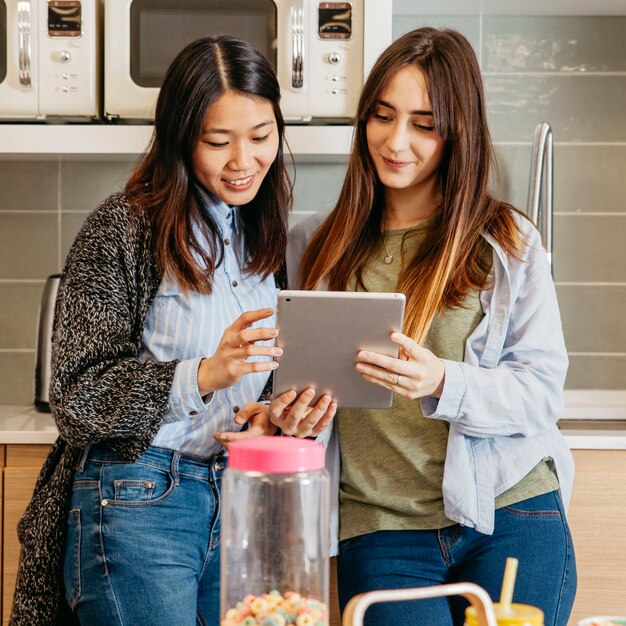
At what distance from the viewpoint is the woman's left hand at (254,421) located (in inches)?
53.9

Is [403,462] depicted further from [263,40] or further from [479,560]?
[263,40]

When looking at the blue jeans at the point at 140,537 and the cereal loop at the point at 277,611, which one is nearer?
the cereal loop at the point at 277,611

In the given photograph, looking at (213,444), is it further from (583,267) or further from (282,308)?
(583,267)

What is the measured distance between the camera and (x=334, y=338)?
122cm

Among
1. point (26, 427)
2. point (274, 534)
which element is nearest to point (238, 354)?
point (274, 534)

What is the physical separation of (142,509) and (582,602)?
0.96 m

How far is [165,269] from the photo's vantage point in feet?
4.53

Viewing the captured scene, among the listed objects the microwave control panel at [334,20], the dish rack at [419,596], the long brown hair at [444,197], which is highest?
the microwave control panel at [334,20]

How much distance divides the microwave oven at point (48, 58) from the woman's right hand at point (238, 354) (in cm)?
89

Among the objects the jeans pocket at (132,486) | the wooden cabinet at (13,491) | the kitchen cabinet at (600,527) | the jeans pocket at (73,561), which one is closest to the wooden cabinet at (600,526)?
the kitchen cabinet at (600,527)

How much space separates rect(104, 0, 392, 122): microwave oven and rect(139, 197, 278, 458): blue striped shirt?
1.71 ft

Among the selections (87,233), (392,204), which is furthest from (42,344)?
(392,204)

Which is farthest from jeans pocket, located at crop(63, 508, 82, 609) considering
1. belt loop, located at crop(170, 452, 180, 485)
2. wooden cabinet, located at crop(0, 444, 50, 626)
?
wooden cabinet, located at crop(0, 444, 50, 626)

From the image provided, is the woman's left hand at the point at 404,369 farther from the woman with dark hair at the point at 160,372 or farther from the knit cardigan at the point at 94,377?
the knit cardigan at the point at 94,377
